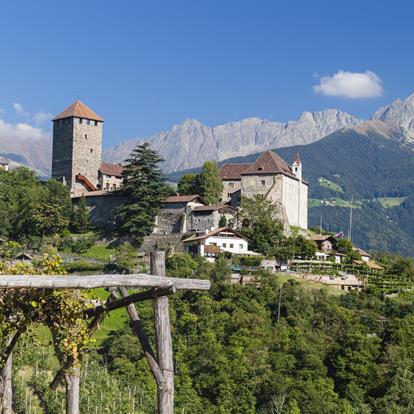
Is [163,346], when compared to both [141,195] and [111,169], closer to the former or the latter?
[141,195]

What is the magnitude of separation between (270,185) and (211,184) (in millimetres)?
5088

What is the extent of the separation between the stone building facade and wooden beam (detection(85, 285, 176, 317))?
50.7 metres

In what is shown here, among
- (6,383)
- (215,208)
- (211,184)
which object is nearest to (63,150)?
(211,184)

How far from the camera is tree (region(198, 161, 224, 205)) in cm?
6481

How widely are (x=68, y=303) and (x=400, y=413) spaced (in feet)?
99.9

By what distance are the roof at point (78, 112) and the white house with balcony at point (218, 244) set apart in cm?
2065

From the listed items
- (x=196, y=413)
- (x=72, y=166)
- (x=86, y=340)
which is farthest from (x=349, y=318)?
(x=86, y=340)

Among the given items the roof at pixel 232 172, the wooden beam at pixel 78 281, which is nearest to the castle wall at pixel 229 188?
the roof at pixel 232 172

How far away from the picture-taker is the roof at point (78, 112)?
2852 inches

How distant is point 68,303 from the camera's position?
11398mm

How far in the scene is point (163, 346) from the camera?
446 inches

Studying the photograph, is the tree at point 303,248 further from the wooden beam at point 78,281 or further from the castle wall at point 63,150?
the wooden beam at point 78,281

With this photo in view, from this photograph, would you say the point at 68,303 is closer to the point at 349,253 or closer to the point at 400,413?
the point at 400,413

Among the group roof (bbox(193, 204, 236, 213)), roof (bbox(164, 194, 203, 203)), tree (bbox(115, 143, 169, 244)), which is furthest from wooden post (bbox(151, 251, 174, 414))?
roof (bbox(164, 194, 203, 203))
